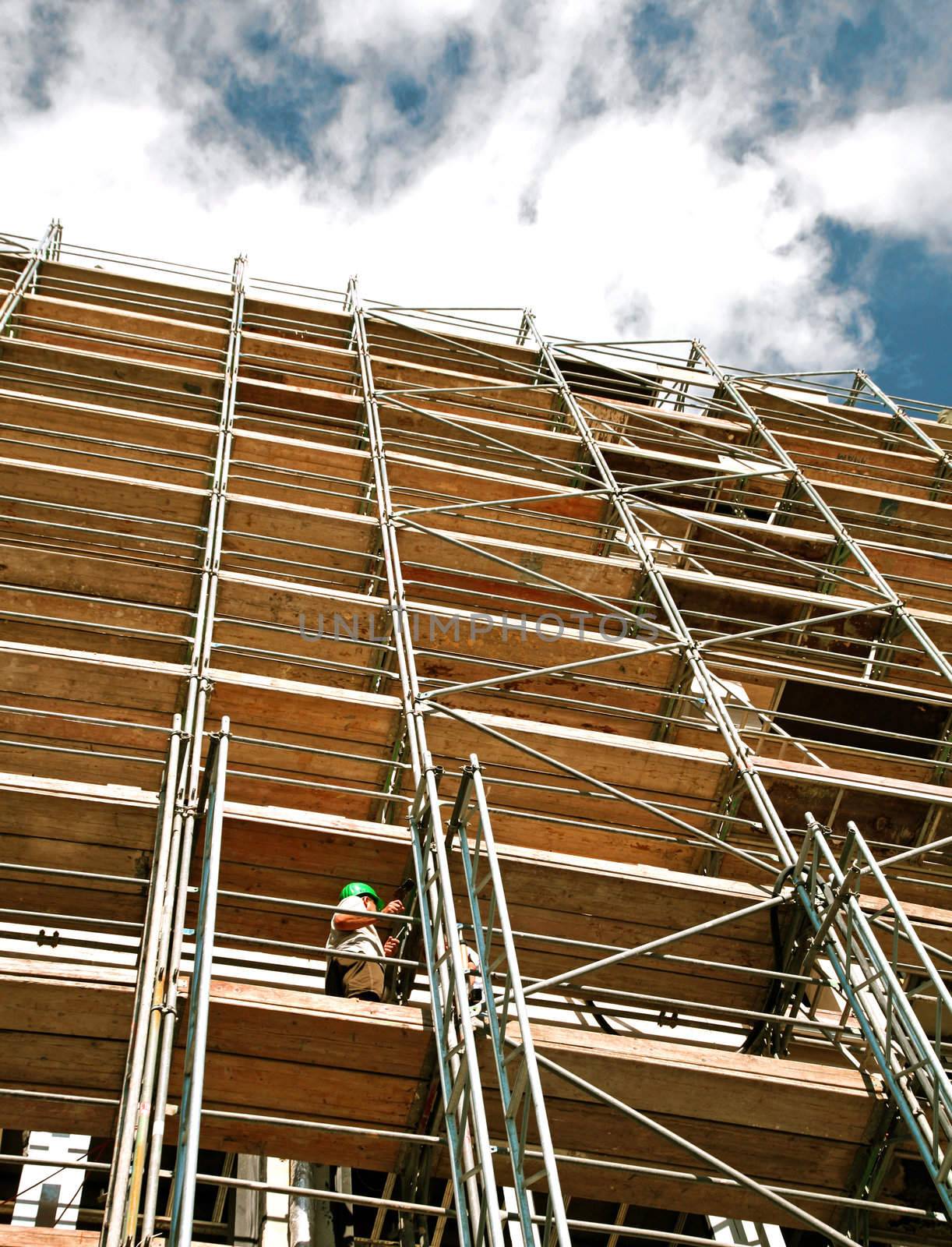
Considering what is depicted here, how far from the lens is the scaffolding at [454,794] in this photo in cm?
636

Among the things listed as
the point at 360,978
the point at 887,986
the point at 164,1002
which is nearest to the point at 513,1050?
the point at 360,978

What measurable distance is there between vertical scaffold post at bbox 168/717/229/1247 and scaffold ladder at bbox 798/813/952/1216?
3701 millimetres

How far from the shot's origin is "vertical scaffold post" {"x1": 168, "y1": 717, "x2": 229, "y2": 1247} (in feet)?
16.2

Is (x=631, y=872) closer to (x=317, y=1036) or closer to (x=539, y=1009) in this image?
(x=539, y=1009)

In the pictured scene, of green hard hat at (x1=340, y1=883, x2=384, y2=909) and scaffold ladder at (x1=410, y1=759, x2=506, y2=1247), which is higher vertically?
green hard hat at (x1=340, y1=883, x2=384, y2=909)

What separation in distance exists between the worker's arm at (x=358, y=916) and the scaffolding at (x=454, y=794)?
0.31 m

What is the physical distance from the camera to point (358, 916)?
708 cm

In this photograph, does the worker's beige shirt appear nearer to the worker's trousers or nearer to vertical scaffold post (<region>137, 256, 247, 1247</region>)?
the worker's trousers

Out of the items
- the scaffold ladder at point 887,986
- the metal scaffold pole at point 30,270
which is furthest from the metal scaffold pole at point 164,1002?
the metal scaffold pole at point 30,270

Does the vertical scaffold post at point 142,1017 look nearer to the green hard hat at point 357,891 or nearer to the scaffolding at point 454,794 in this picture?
the scaffolding at point 454,794

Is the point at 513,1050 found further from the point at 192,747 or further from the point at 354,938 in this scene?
the point at 192,747

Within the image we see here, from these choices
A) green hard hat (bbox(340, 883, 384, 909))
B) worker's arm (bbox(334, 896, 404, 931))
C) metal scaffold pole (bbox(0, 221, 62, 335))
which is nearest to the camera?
worker's arm (bbox(334, 896, 404, 931))

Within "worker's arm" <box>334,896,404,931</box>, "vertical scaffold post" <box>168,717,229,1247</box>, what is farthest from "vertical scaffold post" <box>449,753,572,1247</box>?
"vertical scaffold post" <box>168,717,229,1247</box>

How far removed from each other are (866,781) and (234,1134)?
576cm
